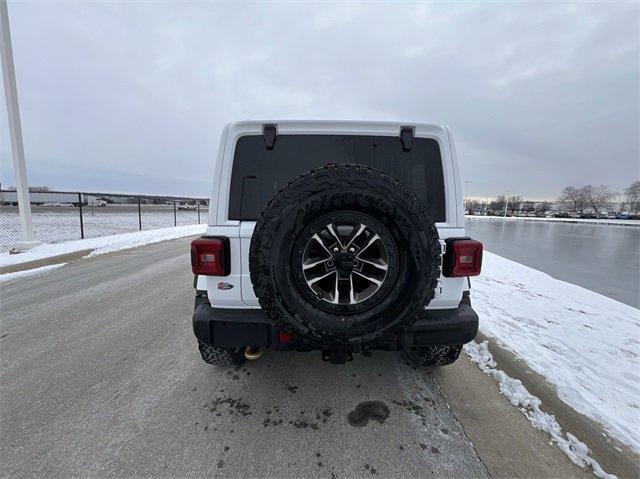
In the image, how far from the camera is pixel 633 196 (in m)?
72.6

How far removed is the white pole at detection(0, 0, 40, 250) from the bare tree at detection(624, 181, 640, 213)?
107 metres

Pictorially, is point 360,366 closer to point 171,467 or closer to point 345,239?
point 345,239

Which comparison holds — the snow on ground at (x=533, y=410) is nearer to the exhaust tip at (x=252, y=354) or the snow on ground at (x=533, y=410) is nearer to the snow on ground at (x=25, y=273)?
the exhaust tip at (x=252, y=354)

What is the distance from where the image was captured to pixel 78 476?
166 centimetres

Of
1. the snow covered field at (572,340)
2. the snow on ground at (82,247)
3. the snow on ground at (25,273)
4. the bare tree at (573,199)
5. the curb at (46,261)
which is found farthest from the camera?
the bare tree at (573,199)

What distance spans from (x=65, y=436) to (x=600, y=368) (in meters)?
4.66

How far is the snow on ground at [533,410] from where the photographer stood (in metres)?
1.79

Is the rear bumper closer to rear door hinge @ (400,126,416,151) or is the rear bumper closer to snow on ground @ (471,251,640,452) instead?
snow on ground @ (471,251,640,452)

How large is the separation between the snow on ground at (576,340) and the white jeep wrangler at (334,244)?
1280 millimetres

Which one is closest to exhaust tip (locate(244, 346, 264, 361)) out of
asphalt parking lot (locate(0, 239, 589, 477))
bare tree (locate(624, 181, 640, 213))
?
asphalt parking lot (locate(0, 239, 589, 477))

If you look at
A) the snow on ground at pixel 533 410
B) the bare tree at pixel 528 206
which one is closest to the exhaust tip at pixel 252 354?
the snow on ground at pixel 533 410

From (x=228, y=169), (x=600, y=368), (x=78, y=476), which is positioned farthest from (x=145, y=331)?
(x=600, y=368)

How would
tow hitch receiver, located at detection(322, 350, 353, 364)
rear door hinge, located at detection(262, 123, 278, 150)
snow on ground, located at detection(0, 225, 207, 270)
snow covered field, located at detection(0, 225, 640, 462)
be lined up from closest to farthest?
tow hitch receiver, located at detection(322, 350, 353, 364)
rear door hinge, located at detection(262, 123, 278, 150)
snow covered field, located at detection(0, 225, 640, 462)
snow on ground, located at detection(0, 225, 207, 270)

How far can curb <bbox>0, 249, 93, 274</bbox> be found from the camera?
6.43 metres
